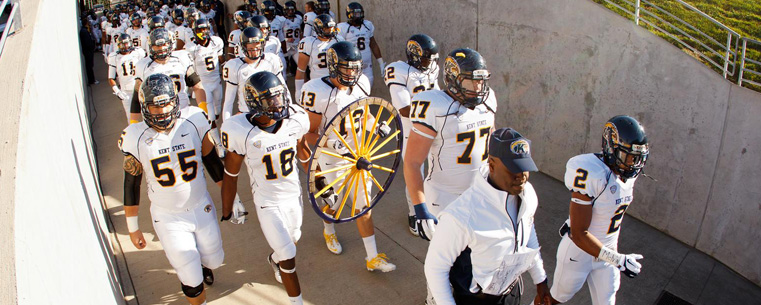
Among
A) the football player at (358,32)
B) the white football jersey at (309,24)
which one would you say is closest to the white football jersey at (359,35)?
the football player at (358,32)

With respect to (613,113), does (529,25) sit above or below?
above

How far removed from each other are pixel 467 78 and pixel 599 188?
1330mm

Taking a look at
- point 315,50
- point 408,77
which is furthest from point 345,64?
point 315,50

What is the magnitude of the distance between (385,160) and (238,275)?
10.5 feet

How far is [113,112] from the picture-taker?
40.6 feet

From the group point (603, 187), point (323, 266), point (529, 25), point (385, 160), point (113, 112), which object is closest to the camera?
point (603, 187)

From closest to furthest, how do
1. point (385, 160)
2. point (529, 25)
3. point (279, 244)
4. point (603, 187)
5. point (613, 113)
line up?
point (603, 187) < point (279, 244) < point (613, 113) < point (529, 25) < point (385, 160)

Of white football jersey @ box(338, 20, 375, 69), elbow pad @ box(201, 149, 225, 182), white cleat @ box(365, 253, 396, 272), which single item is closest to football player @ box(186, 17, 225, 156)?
white football jersey @ box(338, 20, 375, 69)

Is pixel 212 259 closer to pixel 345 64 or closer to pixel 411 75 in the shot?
pixel 345 64

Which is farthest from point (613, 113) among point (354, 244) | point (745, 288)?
point (354, 244)

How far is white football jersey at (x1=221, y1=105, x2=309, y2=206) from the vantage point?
4.41 m

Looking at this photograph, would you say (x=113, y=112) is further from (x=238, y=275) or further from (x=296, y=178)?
(x=296, y=178)

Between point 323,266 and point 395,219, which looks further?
point 395,219

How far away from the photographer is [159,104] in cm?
423
